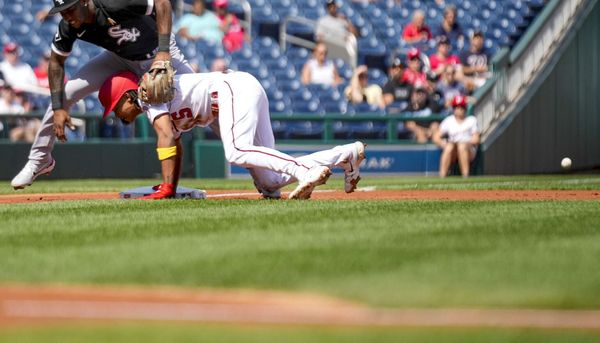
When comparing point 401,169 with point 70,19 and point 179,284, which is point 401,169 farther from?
A: point 179,284

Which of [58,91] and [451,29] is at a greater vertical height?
[451,29]

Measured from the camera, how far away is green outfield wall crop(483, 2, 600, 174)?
18281 mm

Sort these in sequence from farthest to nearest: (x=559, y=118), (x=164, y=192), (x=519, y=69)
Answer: (x=559, y=118)
(x=519, y=69)
(x=164, y=192)

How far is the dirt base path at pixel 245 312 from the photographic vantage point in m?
3.62

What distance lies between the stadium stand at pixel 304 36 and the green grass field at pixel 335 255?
34.5 ft

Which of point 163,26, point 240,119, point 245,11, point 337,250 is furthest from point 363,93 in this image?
point 337,250

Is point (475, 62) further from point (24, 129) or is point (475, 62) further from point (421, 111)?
point (24, 129)

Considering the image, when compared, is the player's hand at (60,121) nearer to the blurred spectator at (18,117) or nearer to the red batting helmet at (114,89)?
the red batting helmet at (114,89)

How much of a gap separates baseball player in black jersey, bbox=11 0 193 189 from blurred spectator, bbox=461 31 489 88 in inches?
430

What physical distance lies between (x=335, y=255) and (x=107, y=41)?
4.25 m

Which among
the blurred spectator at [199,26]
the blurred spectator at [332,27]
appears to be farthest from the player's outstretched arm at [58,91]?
the blurred spectator at [332,27]

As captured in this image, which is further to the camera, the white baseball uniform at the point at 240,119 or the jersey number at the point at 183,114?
the jersey number at the point at 183,114

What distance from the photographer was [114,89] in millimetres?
8742

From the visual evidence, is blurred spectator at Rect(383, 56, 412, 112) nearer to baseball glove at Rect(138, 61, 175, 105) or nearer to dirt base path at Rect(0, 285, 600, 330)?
baseball glove at Rect(138, 61, 175, 105)
